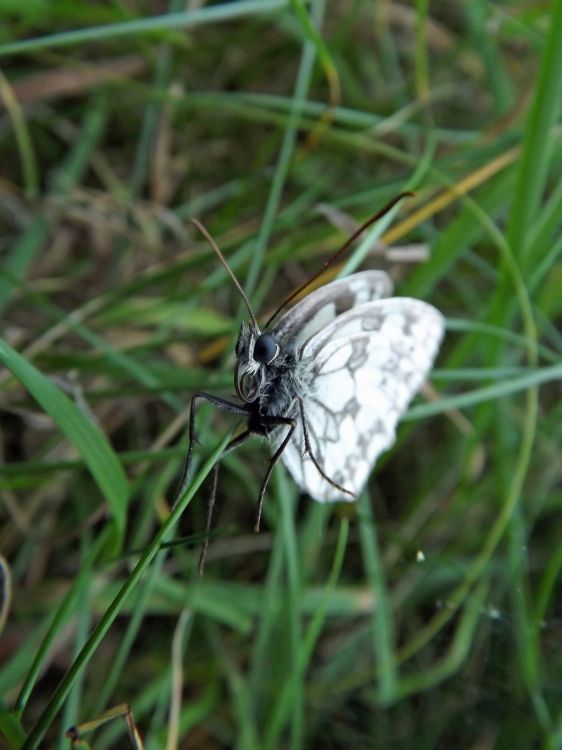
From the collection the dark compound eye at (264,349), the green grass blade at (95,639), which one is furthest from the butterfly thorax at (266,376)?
the green grass blade at (95,639)

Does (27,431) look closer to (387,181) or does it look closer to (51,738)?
(51,738)

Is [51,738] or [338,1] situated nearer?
[51,738]

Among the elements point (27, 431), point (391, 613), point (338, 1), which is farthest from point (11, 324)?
point (338, 1)

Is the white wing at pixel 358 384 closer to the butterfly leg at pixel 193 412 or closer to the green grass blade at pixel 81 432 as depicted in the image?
the butterfly leg at pixel 193 412

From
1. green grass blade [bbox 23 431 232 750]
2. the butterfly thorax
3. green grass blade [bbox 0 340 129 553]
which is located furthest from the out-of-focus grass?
green grass blade [bbox 23 431 232 750]

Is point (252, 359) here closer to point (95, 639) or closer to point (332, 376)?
point (332, 376)

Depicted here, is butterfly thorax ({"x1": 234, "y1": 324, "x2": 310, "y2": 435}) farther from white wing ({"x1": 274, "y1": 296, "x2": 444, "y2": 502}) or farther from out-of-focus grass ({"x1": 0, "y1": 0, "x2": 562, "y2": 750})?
out-of-focus grass ({"x1": 0, "y1": 0, "x2": 562, "y2": 750})

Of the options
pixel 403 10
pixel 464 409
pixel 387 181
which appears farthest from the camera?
pixel 403 10
